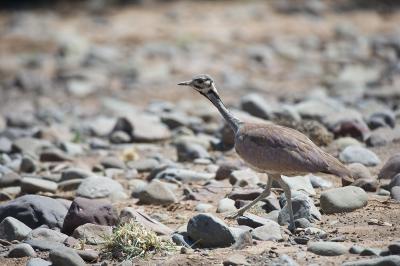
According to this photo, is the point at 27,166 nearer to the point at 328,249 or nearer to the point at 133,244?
the point at 133,244

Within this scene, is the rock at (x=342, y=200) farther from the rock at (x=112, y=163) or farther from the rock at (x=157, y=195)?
the rock at (x=112, y=163)

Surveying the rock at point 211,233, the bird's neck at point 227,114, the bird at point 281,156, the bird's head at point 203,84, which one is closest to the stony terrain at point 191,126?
the rock at point 211,233

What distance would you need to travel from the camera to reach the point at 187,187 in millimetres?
7691

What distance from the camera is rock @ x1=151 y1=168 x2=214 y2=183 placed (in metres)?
8.05

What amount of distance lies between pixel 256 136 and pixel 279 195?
Result: 93cm

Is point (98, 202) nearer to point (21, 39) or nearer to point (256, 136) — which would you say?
point (256, 136)

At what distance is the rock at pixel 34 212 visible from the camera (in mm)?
6598

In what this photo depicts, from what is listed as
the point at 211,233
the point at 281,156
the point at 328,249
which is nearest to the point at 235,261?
the point at 211,233

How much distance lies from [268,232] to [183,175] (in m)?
2.23

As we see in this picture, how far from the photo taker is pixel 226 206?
6.91 metres

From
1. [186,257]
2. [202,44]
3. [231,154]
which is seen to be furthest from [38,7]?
[186,257]

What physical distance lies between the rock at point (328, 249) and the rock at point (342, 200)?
92 cm

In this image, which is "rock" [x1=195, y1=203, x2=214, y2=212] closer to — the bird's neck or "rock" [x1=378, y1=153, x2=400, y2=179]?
the bird's neck

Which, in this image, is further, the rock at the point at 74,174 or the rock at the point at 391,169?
the rock at the point at 74,174
